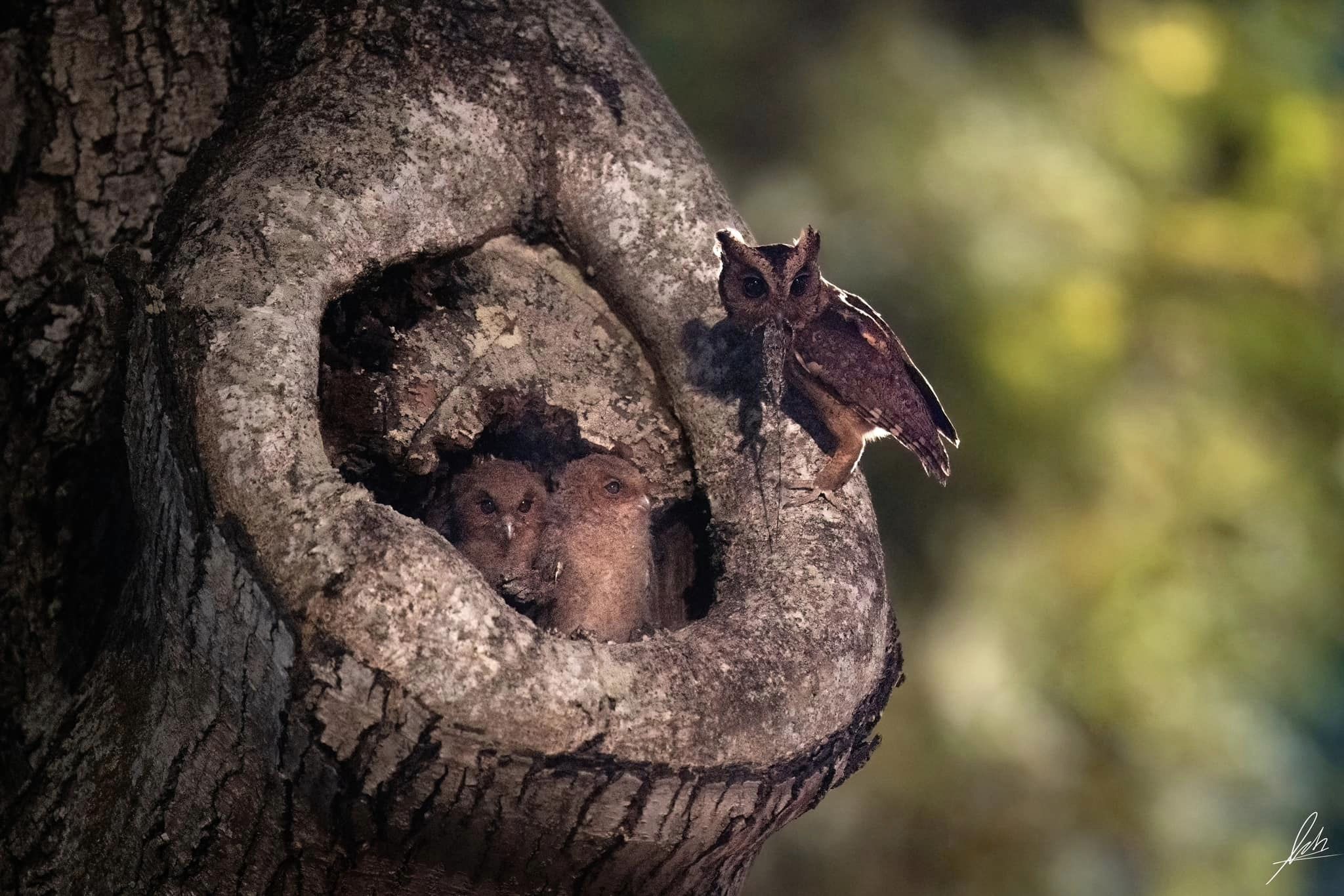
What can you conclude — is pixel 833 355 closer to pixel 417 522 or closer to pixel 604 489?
pixel 604 489

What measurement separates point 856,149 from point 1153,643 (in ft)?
5.37

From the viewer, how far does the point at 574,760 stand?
1.33 m

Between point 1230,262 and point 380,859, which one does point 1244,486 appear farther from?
point 380,859

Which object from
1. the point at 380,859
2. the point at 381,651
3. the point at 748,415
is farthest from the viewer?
the point at 748,415

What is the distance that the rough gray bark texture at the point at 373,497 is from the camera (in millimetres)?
1332

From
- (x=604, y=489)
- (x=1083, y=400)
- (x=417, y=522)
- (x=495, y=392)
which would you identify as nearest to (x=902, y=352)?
(x=604, y=489)

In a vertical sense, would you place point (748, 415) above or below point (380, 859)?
above

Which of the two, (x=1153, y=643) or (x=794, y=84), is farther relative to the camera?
(x=794, y=84)

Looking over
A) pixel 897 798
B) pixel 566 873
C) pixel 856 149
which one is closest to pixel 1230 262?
pixel 856 149

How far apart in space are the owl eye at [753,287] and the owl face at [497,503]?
1.40ft
